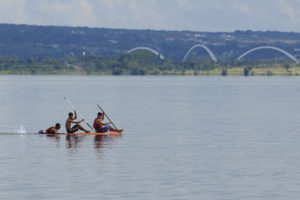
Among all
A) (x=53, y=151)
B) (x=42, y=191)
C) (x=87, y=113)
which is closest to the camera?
(x=42, y=191)

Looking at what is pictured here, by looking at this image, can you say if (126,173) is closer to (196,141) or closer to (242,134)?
(196,141)

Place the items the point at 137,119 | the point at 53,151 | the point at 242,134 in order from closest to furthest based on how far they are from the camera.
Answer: the point at 53,151 → the point at 242,134 → the point at 137,119

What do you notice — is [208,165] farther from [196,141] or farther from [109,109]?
[109,109]

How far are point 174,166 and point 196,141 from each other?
12507 mm

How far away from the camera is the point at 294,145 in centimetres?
4575

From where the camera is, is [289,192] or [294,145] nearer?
[289,192]

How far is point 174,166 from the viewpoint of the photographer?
36219 mm

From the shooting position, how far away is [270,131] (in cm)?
5656

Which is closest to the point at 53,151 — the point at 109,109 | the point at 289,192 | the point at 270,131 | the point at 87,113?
the point at 289,192

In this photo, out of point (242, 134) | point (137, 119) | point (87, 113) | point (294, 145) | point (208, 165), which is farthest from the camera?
point (87, 113)

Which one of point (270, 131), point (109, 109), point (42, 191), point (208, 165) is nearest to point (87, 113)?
point (109, 109)

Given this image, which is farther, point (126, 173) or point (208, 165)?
point (208, 165)

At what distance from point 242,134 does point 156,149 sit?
1190cm

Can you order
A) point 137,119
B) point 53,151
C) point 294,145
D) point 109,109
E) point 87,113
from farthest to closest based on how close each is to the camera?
point 109,109 < point 87,113 < point 137,119 < point 294,145 < point 53,151
